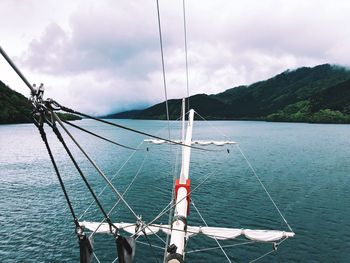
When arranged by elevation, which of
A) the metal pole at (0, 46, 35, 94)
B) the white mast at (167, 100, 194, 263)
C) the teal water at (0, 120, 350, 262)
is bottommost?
the teal water at (0, 120, 350, 262)

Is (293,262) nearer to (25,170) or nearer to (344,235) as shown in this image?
(344,235)

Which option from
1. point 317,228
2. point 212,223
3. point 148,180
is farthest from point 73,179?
point 317,228

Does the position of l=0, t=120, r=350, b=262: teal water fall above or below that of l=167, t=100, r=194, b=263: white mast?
below

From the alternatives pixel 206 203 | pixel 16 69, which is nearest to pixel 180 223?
pixel 16 69

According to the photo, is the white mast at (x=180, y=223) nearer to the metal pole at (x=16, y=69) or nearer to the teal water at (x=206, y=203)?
the teal water at (x=206, y=203)

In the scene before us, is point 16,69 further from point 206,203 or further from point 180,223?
point 206,203

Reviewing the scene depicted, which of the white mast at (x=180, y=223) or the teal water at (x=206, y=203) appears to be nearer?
the white mast at (x=180, y=223)

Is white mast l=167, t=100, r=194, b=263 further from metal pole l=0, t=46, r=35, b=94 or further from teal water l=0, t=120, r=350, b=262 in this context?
metal pole l=0, t=46, r=35, b=94

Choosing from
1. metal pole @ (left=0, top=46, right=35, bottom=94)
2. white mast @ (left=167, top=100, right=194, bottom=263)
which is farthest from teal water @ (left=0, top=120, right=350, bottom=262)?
metal pole @ (left=0, top=46, right=35, bottom=94)

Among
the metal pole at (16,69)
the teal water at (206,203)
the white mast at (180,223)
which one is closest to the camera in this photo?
the metal pole at (16,69)

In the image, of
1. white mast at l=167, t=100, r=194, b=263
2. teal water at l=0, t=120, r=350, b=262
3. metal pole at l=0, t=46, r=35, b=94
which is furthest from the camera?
teal water at l=0, t=120, r=350, b=262

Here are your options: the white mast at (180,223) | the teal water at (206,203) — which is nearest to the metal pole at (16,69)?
the white mast at (180,223)

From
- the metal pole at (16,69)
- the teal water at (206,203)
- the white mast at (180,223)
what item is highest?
the metal pole at (16,69)

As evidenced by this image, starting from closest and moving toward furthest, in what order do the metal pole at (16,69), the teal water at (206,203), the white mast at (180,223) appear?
the metal pole at (16,69)
the white mast at (180,223)
the teal water at (206,203)
